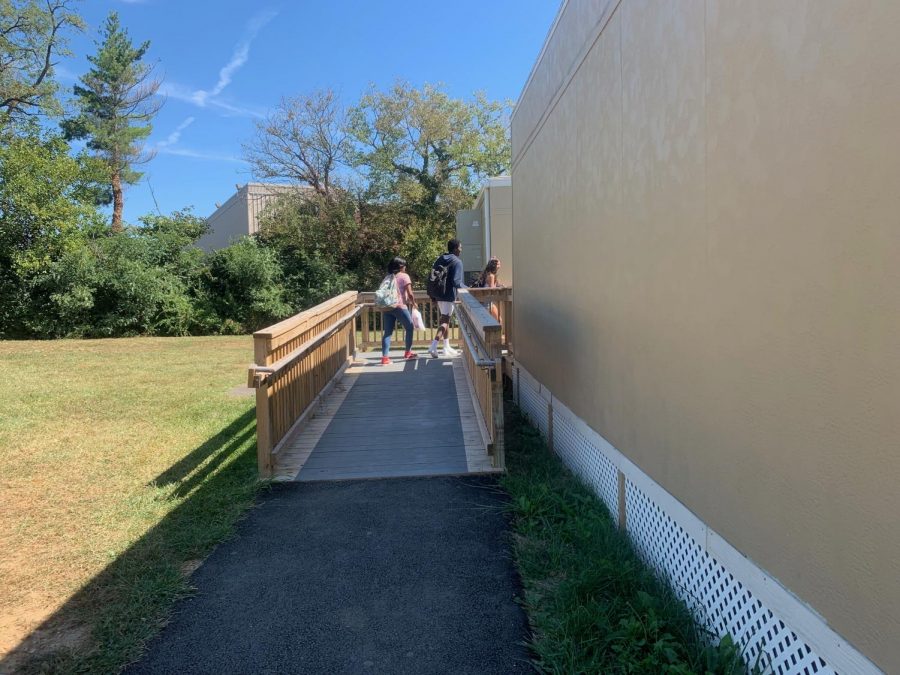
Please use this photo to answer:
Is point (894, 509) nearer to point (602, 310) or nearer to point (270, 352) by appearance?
point (602, 310)

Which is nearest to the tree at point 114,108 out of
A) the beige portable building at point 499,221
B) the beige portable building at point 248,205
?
the beige portable building at point 248,205

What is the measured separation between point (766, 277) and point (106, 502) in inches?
163

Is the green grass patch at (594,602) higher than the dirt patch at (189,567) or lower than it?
higher

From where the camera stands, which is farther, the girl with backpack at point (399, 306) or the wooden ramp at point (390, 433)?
the girl with backpack at point (399, 306)

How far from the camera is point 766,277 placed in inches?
76.8

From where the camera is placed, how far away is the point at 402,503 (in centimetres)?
403

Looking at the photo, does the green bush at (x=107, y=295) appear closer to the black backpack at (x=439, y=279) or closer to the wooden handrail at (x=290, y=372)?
the black backpack at (x=439, y=279)

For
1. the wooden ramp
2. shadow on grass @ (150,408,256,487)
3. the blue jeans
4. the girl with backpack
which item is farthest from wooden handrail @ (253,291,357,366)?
the blue jeans

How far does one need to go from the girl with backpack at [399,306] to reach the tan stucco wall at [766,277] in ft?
16.0

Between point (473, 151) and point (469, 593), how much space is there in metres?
23.8

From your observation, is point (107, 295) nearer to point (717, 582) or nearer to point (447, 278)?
point (447, 278)

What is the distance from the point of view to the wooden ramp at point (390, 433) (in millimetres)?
4672

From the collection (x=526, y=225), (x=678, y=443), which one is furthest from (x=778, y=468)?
(x=526, y=225)

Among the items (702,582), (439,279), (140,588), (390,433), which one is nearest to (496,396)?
(390,433)
